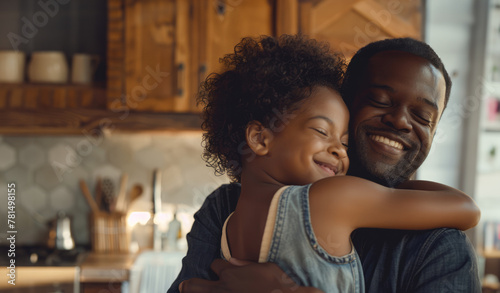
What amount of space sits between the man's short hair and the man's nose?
0.09 metres

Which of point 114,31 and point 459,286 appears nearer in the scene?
point 459,286

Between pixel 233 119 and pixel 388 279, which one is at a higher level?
pixel 233 119

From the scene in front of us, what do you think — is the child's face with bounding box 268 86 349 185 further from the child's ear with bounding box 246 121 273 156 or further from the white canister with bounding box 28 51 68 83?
the white canister with bounding box 28 51 68 83

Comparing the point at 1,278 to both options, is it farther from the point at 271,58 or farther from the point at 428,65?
the point at 428,65

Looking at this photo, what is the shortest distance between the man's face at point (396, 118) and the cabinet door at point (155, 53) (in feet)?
5.28

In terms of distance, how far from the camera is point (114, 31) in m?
2.37

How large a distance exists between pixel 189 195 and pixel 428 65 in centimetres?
218

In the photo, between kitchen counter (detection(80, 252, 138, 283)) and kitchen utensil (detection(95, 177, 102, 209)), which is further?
kitchen utensil (detection(95, 177, 102, 209))

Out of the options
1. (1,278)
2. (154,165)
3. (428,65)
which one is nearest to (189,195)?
(154,165)

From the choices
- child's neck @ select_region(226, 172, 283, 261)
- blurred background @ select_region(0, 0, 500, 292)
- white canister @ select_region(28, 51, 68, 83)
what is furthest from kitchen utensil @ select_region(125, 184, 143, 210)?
child's neck @ select_region(226, 172, 283, 261)

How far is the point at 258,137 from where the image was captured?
2.65ft

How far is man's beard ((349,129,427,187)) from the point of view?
33.2 inches

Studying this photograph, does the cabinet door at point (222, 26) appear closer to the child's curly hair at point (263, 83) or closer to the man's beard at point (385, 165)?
the child's curly hair at point (263, 83)

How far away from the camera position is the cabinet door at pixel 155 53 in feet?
7.72
